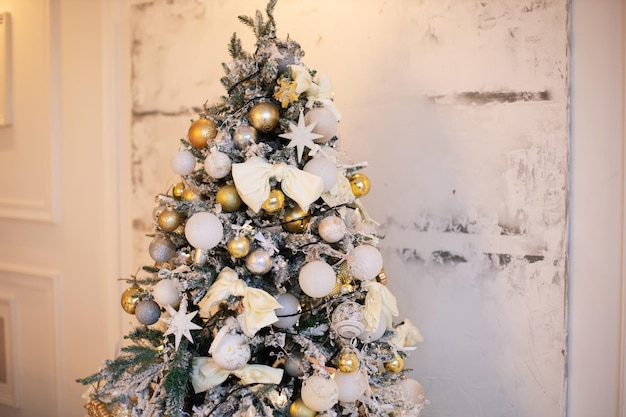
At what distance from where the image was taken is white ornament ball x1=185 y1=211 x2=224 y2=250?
1.05 metres

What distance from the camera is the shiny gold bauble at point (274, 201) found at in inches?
42.3

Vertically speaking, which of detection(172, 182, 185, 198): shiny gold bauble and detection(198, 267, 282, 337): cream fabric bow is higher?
detection(172, 182, 185, 198): shiny gold bauble

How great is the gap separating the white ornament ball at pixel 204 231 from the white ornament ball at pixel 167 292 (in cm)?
12

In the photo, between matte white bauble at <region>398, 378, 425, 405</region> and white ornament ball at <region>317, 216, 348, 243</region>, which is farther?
matte white bauble at <region>398, 378, 425, 405</region>

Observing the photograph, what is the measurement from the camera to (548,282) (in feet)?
4.73

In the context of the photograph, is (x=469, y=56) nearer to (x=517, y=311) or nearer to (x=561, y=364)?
(x=517, y=311)

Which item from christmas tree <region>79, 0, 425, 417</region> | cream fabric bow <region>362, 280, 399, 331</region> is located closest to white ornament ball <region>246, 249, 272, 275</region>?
christmas tree <region>79, 0, 425, 417</region>

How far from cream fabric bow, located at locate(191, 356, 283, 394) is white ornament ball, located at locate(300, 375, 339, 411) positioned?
71mm

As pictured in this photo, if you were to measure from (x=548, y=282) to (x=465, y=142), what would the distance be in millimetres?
455

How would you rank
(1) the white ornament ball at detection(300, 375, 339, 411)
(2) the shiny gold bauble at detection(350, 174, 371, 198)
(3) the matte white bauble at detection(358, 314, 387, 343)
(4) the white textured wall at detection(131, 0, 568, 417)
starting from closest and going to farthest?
(1) the white ornament ball at detection(300, 375, 339, 411) → (3) the matte white bauble at detection(358, 314, 387, 343) → (2) the shiny gold bauble at detection(350, 174, 371, 198) → (4) the white textured wall at detection(131, 0, 568, 417)

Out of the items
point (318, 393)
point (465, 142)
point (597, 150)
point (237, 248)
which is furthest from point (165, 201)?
point (597, 150)

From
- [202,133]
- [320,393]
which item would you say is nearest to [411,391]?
[320,393]

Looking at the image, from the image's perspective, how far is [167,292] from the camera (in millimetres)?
1116

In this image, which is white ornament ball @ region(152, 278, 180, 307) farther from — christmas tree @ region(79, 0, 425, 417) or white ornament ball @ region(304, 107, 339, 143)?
white ornament ball @ region(304, 107, 339, 143)
